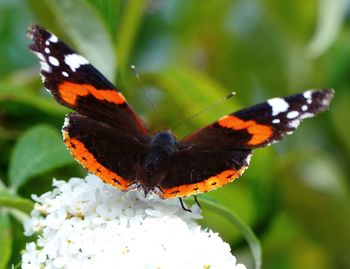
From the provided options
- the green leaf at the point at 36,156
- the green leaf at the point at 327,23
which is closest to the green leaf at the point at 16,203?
the green leaf at the point at 36,156

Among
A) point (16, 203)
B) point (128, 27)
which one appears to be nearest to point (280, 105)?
point (16, 203)

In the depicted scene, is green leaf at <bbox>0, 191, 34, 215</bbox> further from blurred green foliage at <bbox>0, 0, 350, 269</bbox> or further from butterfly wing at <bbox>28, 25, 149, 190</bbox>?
butterfly wing at <bbox>28, 25, 149, 190</bbox>

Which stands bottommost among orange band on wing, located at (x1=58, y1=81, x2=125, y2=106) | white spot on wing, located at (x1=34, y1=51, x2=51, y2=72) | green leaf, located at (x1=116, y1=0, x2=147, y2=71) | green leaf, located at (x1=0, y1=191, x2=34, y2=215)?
green leaf, located at (x1=0, y1=191, x2=34, y2=215)

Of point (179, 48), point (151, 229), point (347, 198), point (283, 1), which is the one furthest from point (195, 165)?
point (179, 48)

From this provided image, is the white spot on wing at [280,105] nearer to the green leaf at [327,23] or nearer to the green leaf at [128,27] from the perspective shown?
the green leaf at [128,27]

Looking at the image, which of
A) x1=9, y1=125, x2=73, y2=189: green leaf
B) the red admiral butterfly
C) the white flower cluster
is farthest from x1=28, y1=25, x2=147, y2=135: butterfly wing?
x1=9, y1=125, x2=73, y2=189: green leaf

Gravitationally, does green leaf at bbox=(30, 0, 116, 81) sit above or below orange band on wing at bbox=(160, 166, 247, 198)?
above

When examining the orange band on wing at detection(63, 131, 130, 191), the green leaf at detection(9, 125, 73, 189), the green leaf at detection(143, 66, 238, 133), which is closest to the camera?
the orange band on wing at detection(63, 131, 130, 191)
